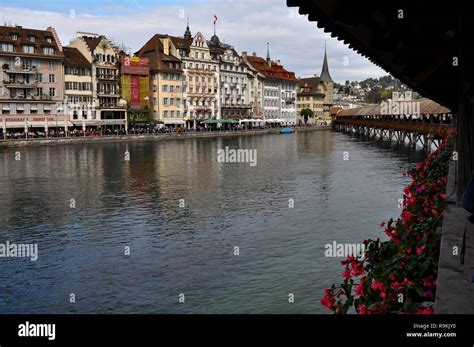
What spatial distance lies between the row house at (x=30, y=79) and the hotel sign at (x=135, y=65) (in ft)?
37.0

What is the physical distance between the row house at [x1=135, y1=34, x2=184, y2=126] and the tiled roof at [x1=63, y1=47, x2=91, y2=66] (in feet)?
Answer: 48.6

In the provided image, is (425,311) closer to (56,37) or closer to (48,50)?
(48,50)

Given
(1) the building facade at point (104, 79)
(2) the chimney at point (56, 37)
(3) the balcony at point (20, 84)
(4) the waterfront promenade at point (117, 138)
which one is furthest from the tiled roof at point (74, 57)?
(4) the waterfront promenade at point (117, 138)

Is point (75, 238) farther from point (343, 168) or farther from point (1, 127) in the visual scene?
point (1, 127)

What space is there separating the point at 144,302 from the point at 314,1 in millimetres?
7686

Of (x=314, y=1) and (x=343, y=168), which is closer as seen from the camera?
(x=314, y=1)

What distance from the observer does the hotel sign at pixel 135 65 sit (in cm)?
9575

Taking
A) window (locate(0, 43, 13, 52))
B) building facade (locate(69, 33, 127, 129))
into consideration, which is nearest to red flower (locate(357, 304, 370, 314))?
window (locate(0, 43, 13, 52))

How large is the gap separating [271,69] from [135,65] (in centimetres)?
5436

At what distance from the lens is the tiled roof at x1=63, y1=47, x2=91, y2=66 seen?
291ft

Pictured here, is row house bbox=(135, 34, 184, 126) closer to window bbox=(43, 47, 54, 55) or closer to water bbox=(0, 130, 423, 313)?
window bbox=(43, 47, 54, 55)

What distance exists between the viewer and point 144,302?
1241cm
